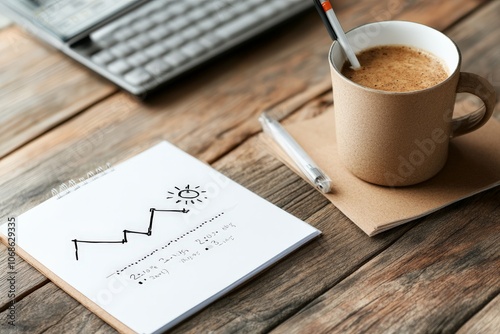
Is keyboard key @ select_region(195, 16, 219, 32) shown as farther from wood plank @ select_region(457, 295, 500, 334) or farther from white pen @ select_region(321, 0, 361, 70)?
wood plank @ select_region(457, 295, 500, 334)

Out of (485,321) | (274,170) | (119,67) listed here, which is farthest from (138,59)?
(485,321)

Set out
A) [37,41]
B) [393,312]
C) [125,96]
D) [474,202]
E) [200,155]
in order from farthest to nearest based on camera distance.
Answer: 1. [37,41]
2. [125,96]
3. [200,155]
4. [474,202]
5. [393,312]

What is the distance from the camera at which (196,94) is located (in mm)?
933

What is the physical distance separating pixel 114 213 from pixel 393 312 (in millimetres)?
296

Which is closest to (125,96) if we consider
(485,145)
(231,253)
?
(231,253)

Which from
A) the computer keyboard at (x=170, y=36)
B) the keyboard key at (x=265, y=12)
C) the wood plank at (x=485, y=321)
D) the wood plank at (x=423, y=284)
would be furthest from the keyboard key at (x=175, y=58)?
the wood plank at (x=485, y=321)

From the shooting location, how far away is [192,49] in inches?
37.6

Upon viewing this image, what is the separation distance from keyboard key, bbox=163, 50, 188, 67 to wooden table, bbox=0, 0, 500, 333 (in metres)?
0.03

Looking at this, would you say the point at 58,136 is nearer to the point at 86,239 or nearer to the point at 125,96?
the point at 125,96

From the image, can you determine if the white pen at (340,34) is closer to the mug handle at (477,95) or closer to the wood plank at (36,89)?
the mug handle at (477,95)

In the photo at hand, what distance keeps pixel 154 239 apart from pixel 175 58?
324 mm

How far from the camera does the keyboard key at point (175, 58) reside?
3.08ft

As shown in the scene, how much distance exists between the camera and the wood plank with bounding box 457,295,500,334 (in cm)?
61

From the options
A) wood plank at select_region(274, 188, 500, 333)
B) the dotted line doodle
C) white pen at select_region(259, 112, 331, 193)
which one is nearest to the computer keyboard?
white pen at select_region(259, 112, 331, 193)
